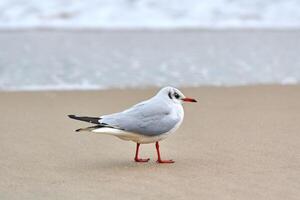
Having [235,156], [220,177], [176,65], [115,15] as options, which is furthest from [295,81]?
[115,15]

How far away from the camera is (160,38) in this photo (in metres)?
10.6

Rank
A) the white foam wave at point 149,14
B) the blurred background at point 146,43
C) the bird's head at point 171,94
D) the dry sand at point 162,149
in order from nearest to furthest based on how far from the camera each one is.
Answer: the dry sand at point 162,149
the bird's head at point 171,94
the blurred background at point 146,43
the white foam wave at point 149,14

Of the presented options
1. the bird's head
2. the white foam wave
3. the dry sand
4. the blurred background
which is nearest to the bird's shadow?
the dry sand

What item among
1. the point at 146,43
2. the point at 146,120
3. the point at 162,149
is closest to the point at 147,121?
the point at 146,120

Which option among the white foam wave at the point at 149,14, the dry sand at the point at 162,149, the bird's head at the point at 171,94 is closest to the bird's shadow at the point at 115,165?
the dry sand at the point at 162,149

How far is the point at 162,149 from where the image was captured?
5098 mm

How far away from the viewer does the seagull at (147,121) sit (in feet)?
14.5

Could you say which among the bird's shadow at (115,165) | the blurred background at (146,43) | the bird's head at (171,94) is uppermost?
the blurred background at (146,43)

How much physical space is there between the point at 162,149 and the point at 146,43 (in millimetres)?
5080

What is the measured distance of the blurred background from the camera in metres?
7.90

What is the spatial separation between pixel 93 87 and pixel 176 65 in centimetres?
139

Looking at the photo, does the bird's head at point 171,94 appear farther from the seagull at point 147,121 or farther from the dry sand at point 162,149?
the dry sand at point 162,149

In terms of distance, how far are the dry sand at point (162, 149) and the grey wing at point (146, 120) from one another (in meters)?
0.24

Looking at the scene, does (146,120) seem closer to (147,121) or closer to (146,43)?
(147,121)
